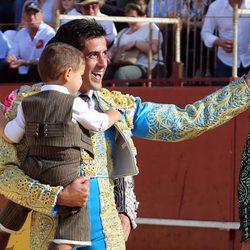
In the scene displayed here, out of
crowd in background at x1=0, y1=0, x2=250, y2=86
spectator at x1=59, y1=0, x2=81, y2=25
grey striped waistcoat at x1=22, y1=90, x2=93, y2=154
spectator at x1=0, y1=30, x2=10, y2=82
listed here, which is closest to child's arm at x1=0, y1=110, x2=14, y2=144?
grey striped waistcoat at x1=22, y1=90, x2=93, y2=154

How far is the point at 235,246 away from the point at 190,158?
0.76 metres

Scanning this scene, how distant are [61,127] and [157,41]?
4101 mm

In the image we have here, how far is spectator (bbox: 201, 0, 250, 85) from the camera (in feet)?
24.1

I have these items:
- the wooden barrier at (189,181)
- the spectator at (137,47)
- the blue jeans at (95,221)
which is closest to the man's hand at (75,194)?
the blue jeans at (95,221)

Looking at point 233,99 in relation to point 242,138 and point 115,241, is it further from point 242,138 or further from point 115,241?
point 242,138

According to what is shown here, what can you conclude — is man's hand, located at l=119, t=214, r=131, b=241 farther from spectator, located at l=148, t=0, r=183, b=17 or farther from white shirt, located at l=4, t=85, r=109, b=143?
spectator, located at l=148, t=0, r=183, b=17

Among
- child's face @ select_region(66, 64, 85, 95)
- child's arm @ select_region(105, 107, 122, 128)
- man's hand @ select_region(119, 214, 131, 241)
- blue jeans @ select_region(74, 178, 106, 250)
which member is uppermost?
child's face @ select_region(66, 64, 85, 95)

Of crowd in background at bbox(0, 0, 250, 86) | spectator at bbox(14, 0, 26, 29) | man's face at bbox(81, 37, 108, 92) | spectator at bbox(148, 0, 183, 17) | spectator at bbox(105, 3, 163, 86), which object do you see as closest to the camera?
man's face at bbox(81, 37, 108, 92)

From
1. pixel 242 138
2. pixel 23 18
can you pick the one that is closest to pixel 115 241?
pixel 242 138

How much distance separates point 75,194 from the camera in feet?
Answer: 11.9

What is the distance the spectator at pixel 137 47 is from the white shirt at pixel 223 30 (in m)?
0.40

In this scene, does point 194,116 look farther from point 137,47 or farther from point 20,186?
point 137,47

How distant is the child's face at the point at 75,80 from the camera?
372 cm

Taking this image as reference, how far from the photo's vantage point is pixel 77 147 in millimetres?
3701
